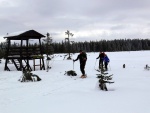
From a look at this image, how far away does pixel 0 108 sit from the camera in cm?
806

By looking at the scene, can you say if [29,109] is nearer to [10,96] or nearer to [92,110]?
[92,110]

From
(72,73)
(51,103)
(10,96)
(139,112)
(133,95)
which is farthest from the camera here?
(72,73)

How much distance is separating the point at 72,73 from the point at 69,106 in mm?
9515

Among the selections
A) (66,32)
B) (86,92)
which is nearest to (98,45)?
(66,32)

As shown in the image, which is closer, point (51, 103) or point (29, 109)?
point (29, 109)

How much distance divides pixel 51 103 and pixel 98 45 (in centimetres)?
14512

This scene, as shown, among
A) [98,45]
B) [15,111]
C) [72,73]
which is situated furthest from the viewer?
[98,45]

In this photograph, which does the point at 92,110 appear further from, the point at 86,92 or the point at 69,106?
the point at 86,92

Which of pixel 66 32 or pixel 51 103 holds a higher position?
pixel 66 32

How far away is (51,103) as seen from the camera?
861 centimetres

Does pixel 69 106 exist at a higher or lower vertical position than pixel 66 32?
lower

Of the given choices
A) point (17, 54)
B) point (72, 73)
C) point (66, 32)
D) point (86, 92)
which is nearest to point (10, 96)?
point (86, 92)

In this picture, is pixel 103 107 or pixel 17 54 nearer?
pixel 103 107

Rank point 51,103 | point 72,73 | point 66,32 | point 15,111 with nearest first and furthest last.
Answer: point 15,111 < point 51,103 < point 72,73 < point 66,32
